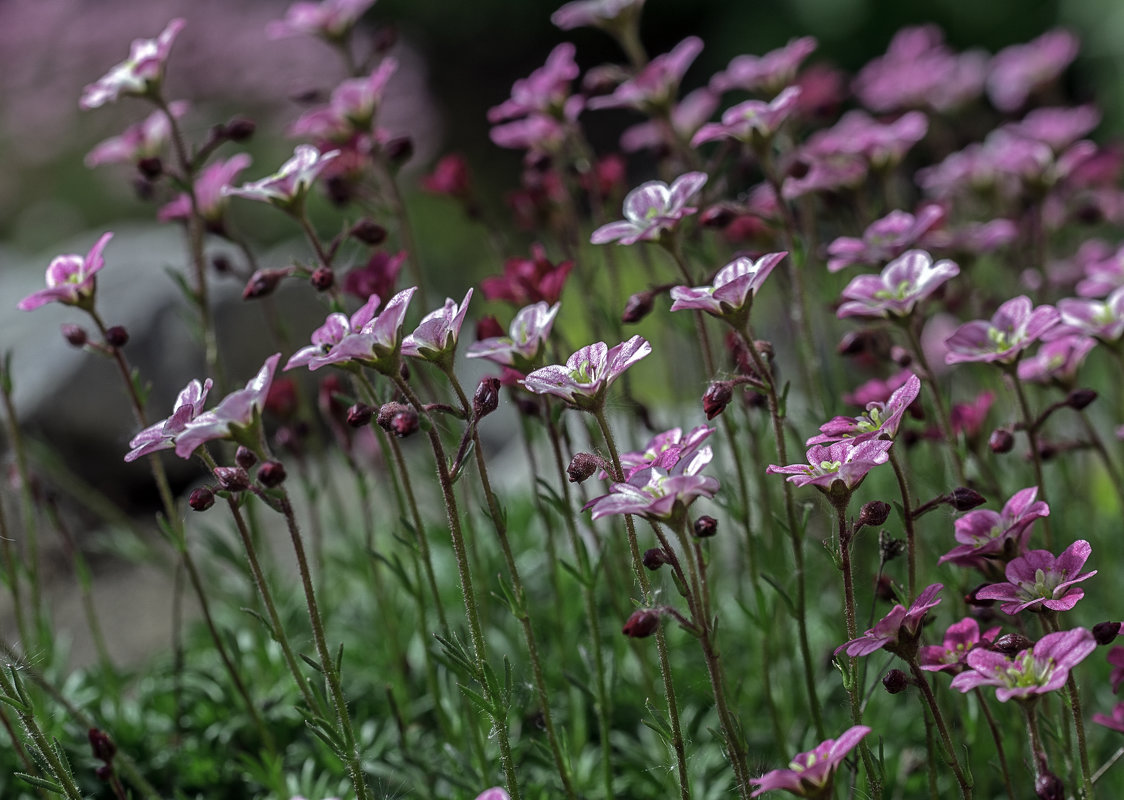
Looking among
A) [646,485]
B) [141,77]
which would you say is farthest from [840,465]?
[141,77]

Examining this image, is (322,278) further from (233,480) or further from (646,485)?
(646,485)

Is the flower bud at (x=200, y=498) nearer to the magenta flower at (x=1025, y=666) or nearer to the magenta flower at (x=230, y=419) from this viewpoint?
the magenta flower at (x=230, y=419)

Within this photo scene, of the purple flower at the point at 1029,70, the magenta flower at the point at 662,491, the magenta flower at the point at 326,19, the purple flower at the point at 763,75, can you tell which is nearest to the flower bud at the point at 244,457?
the magenta flower at the point at 662,491

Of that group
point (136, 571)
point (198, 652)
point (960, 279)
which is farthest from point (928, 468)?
point (136, 571)

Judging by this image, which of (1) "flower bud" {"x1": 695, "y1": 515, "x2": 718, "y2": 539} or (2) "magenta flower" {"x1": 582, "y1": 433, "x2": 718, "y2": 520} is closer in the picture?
(2) "magenta flower" {"x1": 582, "y1": 433, "x2": 718, "y2": 520}

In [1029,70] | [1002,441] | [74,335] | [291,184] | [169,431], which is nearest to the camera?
[169,431]

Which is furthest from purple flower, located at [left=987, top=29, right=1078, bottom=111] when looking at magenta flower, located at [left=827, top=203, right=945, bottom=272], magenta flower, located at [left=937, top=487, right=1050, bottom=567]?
magenta flower, located at [left=937, top=487, right=1050, bottom=567]

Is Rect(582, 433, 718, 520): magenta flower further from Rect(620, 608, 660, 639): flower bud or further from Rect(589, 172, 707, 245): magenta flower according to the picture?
Rect(589, 172, 707, 245): magenta flower
